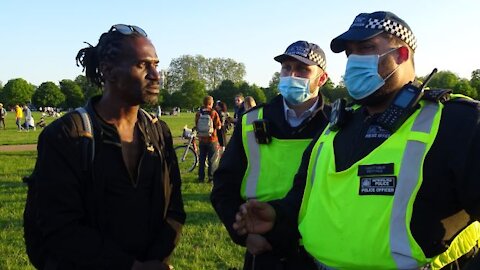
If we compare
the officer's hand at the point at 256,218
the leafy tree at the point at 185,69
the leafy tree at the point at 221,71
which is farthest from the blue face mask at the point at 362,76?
the leafy tree at the point at 221,71

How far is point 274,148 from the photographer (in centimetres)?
319

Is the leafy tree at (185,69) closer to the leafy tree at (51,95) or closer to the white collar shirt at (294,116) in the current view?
the leafy tree at (51,95)

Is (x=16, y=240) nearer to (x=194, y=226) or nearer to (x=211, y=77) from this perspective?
(x=194, y=226)

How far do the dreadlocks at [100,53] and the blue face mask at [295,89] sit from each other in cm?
116

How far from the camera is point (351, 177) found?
87.7 inches

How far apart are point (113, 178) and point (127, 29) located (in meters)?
0.87

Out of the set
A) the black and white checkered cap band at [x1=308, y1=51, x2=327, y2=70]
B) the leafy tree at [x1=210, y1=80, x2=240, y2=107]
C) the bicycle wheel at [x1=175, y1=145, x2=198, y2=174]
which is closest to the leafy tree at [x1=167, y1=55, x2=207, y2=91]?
the leafy tree at [x1=210, y1=80, x2=240, y2=107]

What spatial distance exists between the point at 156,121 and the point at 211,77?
313 feet

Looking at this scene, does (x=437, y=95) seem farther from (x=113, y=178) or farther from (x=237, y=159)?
(x=113, y=178)

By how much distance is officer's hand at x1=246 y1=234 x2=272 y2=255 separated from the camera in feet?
9.58

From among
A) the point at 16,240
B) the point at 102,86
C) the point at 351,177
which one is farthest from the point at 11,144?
the point at 351,177

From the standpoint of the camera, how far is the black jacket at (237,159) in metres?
3.21

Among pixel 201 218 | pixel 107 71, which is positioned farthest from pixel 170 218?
pixel 201 218

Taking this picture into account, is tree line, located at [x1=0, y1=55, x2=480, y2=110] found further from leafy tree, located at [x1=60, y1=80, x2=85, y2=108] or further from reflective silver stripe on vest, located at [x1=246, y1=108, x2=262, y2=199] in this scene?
reflective silver stripe on vest, located at [x1=246, y1=108, x2=262, y2=199]
